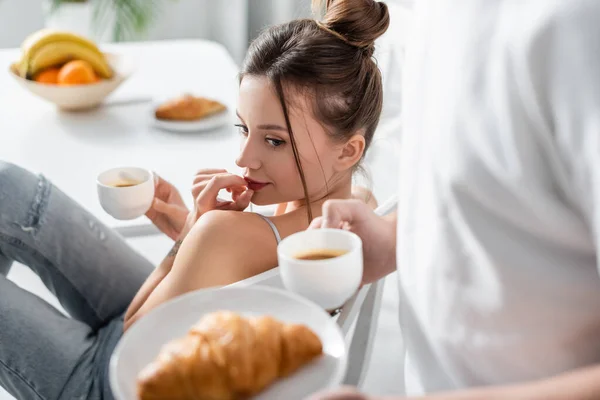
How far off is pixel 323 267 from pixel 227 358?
16cm

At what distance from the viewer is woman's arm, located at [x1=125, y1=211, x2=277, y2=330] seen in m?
1.17

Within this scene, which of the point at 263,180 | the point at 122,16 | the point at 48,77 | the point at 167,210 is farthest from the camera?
the point at 122,16

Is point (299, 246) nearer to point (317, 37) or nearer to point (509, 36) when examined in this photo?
point (509, 36)

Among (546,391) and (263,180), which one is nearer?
(546,391)

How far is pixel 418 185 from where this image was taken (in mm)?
892

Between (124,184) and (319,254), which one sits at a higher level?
(319,254)

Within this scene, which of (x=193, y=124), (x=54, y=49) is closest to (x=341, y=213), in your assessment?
(x=193, y=124)

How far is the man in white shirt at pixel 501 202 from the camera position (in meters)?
0.70

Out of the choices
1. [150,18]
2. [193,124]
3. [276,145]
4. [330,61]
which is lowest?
[150,18]

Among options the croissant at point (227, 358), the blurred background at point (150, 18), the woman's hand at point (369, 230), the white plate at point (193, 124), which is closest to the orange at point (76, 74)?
the white plate at point (193, 124)

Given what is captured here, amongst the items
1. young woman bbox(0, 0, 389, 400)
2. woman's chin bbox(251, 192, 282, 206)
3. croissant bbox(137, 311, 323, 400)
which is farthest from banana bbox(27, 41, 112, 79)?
croissant bbox(137, 311, 323, 400)

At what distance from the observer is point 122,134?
79.9 inches

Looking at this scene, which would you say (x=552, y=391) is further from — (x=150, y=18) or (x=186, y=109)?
(x=150, y=18)

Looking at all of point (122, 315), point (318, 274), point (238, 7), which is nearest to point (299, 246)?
point (318, 274)
